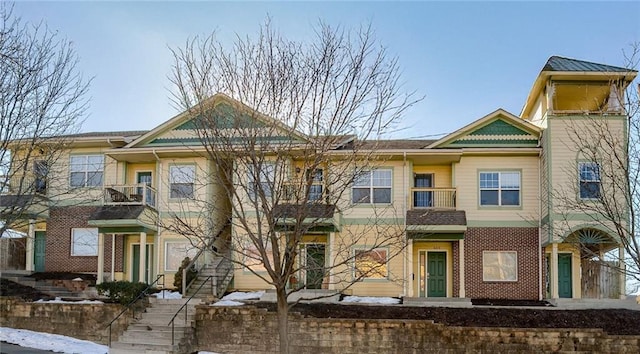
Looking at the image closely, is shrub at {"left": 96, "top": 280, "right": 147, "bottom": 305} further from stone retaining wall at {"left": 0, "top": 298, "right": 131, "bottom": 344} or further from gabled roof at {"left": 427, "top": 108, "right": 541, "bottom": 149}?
gabled roof at {"left": 427, "top": 108, "right": 541, "bottom": 149}

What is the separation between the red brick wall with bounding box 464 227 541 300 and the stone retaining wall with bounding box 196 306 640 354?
6.23m

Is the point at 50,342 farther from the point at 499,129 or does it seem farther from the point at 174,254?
the point at 499,129

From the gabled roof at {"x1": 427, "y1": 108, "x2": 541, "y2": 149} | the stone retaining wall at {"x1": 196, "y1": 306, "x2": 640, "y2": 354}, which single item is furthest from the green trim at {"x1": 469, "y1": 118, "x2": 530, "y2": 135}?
the stone retaining wall at {"x1": 196, "y1": 306, "x2": 640, "y2": 354}

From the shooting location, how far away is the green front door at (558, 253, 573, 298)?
24.1m

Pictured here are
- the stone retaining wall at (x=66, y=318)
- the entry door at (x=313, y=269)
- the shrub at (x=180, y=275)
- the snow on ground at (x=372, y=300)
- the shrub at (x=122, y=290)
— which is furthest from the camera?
the shrub at (x=180, y=275)

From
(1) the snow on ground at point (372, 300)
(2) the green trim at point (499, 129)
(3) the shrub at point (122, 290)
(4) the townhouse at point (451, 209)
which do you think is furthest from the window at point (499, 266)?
(3) the shrub at point (122, 290)

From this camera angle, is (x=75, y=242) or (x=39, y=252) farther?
(x=39, y=252)

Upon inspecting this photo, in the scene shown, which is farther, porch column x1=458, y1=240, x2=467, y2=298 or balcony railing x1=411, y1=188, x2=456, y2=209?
balcony railing x1=411, y1=188, x2=456, y2=209

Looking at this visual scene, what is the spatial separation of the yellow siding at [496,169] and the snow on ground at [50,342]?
1352 centimetres

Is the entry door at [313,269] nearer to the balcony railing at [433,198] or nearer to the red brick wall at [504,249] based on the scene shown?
the balcony railing at [433,198]

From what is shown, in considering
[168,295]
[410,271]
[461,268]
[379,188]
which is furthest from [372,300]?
[168,295]

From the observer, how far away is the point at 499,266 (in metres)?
24.4

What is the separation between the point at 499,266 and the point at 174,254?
12251mm

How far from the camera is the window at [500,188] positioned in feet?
80.4
